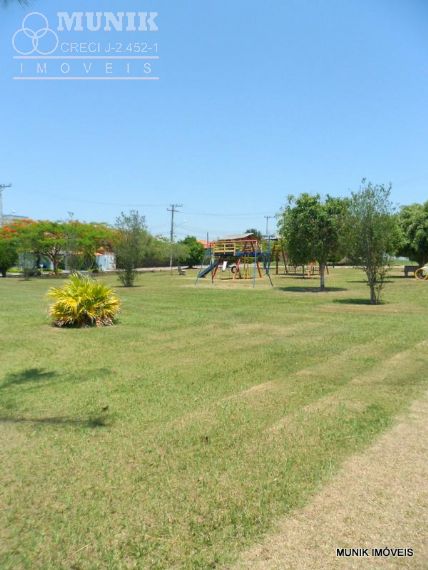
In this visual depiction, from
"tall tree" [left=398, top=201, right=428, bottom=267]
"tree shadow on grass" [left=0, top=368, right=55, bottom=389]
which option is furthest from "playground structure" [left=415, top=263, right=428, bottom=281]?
"tree shadow on grass" [left=0, top=368, right=55, bottom=389]

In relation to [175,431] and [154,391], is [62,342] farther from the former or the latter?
[175,431]

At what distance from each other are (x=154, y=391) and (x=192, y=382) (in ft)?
2.08

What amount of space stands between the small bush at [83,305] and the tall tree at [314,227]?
12.7 m

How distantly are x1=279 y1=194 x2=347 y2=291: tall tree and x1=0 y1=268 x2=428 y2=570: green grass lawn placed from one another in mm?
12700

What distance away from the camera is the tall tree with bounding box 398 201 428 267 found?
31.3 m

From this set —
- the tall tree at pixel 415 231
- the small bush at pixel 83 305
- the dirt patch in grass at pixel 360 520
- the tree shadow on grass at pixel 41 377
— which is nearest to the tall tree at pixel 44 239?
the tall tree at pixel 415 231

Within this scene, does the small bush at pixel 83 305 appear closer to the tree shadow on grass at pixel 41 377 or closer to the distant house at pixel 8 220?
the tree shadow on grass at pixel 41 377

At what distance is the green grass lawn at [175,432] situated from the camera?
2.88 m

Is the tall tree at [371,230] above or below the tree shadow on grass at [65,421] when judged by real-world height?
above

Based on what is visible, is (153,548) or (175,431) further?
(175,431)

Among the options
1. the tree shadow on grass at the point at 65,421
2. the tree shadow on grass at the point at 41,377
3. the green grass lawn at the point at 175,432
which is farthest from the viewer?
the tree shadow on grass at the point at 41,377

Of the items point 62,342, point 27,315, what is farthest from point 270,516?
point 27,315

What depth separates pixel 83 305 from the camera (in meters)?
11.4

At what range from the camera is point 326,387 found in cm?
601
